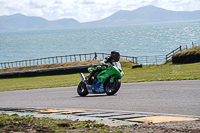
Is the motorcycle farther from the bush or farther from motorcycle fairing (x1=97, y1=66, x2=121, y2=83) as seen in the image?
the bush

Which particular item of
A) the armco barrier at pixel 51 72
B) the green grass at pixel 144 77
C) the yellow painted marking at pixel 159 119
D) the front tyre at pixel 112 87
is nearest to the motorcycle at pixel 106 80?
the front tyre at pixel 112 87

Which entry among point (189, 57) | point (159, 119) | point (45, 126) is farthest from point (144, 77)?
point (189, 57)

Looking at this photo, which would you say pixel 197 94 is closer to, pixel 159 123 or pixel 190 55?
pixel 159 123

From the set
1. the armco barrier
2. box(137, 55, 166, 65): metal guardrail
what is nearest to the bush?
box(137, 55, 166, 65): metal guardrail

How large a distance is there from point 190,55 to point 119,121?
3122 centimetres

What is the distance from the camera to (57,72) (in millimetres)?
38312

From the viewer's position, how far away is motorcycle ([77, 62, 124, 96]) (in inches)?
457

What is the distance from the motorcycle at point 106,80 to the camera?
11.6 m

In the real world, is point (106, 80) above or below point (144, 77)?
above

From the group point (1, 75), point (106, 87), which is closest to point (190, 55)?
point (1, 75)

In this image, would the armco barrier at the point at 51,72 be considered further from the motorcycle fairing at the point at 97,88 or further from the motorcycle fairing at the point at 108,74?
the motorcycle fairing at the point at 108,74

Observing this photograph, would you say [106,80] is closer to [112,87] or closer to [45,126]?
[112,87]

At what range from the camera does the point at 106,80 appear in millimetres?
12109

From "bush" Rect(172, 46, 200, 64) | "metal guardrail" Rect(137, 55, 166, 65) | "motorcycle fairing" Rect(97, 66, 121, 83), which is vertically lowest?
"metal guardrail" Rect(137, 55, 166, 65)
